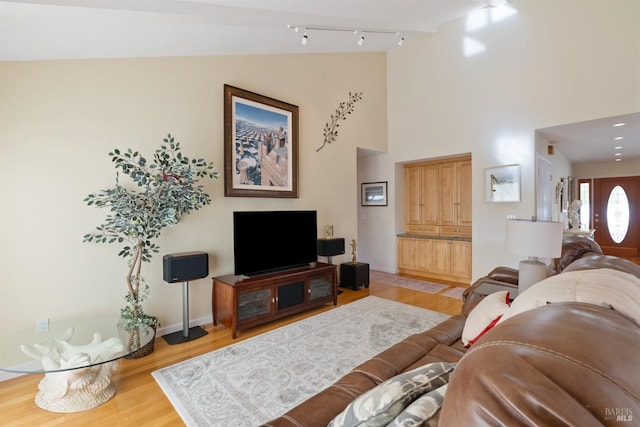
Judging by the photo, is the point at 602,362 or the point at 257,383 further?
the point at 257,383

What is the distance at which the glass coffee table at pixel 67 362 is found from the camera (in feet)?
6.27

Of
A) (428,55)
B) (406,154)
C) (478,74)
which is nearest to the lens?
(478,74)

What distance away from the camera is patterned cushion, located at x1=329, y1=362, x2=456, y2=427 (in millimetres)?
794

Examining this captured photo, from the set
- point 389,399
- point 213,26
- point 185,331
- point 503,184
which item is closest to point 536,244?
point 389,399

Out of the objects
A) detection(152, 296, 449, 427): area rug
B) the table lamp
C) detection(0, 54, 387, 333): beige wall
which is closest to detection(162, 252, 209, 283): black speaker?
detection(0, 54, 387, 333): beige wall

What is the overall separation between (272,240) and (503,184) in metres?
3.62

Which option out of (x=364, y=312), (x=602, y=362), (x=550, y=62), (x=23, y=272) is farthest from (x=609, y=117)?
(x=23, y=272)

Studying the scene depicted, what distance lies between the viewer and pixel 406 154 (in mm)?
5785

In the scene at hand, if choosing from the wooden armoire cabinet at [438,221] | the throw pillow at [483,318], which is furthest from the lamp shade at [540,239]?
the wooden armoire cabinet at [438,221]

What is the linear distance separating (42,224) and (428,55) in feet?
19.7

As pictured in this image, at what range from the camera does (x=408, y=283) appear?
5246 mm

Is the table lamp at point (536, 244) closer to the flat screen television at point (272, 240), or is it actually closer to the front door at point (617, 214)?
the flat screen television at point (272, 240)

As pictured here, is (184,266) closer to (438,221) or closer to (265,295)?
(265,295)

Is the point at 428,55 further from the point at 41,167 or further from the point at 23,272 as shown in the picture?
the point at 23,272
